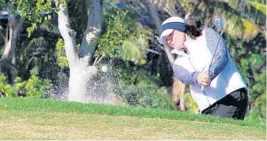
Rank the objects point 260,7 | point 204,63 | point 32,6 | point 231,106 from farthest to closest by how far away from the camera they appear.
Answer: point 260,7
point 32,6
point 231,106
point 204,63

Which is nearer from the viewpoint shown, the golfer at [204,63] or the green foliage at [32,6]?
the golfer at [204,63]

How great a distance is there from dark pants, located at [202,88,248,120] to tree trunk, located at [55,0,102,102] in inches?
333

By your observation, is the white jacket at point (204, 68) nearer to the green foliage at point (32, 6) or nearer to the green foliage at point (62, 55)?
the green foliage at point (32, 6)

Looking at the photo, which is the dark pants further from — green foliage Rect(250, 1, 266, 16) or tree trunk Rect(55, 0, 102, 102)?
green foliage Rect(250, 1, 266, 16)

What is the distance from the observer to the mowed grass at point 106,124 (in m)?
7.27

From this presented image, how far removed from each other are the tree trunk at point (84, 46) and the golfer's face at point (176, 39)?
8750 millimetres

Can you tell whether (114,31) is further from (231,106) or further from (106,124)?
(106,124)

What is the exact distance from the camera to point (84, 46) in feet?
59.7

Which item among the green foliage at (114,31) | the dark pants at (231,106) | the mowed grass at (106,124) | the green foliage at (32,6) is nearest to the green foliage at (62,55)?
the green foliage at (114,31)

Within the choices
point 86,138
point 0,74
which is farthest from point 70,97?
point 86,138

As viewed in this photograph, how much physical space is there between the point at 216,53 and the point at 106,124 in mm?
1149

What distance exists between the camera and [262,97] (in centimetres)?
2881

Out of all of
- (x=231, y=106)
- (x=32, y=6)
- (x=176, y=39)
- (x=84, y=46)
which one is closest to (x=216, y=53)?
(x=176, y=39)

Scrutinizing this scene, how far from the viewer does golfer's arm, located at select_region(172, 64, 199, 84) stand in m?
8.08
